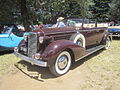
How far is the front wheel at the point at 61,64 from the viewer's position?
3484mm

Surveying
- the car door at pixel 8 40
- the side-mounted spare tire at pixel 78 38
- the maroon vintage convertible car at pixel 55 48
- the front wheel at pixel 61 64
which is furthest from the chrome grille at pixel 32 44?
the car door at pixel 8 40

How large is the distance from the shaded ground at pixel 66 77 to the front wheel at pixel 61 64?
148mm

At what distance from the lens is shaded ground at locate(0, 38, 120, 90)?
3.14m

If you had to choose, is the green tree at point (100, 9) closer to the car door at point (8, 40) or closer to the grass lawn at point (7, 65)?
the car door at point (8, 40)

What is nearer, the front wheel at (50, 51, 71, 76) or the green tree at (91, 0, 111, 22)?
the front wheel at (50, 51, 71, 76)

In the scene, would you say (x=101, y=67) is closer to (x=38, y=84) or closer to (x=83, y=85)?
(x=83, y=85)

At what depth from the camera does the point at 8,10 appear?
9.43 meters

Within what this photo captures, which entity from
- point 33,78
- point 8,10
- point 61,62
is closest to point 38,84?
point 33,78

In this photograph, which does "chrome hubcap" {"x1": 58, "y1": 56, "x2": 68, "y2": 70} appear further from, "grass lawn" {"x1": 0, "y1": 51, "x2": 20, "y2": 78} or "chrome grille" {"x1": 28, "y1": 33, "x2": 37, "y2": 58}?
"grass lawn" {"x1": 0, "y1": 51, "x2": 20, "y2": 78}

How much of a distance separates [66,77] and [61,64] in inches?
15.2

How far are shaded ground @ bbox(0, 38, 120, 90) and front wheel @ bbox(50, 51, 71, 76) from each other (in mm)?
148

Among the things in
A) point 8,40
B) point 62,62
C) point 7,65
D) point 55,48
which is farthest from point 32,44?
point 8,40

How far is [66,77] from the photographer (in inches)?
142

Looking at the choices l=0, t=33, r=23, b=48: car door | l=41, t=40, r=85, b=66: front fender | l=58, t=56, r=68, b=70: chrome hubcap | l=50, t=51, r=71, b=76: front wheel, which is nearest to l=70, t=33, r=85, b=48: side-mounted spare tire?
l=41, t=40, r=85, b=66: front fender
